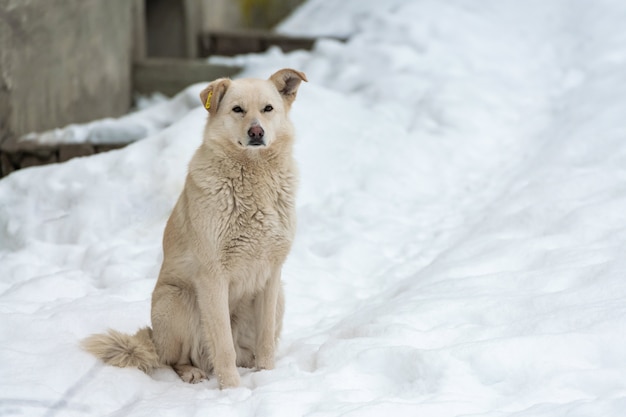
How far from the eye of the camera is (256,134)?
3.75m

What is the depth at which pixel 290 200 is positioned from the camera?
12.9ft

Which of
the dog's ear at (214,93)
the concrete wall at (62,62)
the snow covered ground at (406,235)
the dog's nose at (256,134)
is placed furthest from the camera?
the concrete wall at (62,62)

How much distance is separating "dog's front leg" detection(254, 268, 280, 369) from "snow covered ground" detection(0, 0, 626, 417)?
13 centimetres

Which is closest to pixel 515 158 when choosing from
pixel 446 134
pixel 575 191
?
pixel 446 134

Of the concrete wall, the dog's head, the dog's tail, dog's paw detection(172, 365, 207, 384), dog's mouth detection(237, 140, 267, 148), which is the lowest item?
dog's paw detection(172, 365, 207, 384)

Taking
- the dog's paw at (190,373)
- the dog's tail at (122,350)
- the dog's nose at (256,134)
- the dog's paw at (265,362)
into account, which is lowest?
the dog's paw at (190,373)

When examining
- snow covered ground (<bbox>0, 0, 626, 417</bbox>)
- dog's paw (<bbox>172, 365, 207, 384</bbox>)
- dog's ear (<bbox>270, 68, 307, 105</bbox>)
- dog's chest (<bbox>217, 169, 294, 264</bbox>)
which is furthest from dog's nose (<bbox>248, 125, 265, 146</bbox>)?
dog's paw (<bbox>172, 365, 207, 384</bbox>)

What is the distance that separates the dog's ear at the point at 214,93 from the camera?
387 centimetres

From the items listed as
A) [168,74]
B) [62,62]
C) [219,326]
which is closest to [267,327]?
[219,326]

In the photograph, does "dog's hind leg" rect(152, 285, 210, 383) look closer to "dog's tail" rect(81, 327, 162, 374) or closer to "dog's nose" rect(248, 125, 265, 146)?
"dog's tail" rect(81, 327, 162, 374)

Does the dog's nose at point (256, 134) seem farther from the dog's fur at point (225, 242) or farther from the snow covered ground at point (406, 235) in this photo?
the snow covered ground at point (406, 235)

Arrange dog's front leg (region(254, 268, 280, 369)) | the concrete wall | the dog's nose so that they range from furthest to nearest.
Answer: the concrete wall
dog's front leg (region(254, 268, 280, 369))
the dog's nose

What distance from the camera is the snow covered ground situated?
3410mm

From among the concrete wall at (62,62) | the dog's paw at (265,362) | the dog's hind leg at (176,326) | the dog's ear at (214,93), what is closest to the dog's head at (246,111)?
the dog's ear at (214,93)
